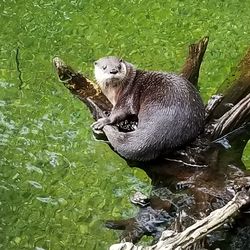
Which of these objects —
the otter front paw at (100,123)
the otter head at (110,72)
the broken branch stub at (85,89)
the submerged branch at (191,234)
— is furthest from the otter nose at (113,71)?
the submerged branch at (191,234)

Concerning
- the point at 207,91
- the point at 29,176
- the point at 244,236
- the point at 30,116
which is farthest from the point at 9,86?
the point at 244,236

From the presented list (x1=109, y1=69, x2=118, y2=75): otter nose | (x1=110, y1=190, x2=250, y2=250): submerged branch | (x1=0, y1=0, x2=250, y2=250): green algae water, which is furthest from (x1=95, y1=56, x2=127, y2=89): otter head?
(x1=110, y1=190, x2=250, y2=250): submerged branch

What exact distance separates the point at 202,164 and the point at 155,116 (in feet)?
1.09

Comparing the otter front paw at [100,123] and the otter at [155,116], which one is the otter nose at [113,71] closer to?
the otter at [155,116]

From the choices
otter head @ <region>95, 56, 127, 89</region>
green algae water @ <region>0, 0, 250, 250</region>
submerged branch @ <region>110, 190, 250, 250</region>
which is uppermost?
submerged branch @ <region>110, 190, 250, 250</region>

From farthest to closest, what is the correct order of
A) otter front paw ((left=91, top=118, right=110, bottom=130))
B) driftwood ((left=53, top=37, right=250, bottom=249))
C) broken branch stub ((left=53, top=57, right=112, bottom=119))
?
broken branch stub ((left=53, top=57, right=112, bottom=119)) → otter front paw ((left=91, top=118, right=110, bottom=130)) → driftwood ((left=53, top=37, right=250, bottom=249))

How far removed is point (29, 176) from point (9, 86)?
904mm

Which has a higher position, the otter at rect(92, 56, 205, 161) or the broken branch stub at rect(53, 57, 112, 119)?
the otter at rect(92, 56, 205, 161)

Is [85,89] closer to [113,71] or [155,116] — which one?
[113,71]

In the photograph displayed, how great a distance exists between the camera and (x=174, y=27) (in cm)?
479

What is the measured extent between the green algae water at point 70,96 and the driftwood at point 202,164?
6.9 inches

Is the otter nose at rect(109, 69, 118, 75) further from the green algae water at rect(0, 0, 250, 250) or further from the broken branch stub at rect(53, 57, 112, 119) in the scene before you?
the green algae water at rect(0, 0, 250, 250)

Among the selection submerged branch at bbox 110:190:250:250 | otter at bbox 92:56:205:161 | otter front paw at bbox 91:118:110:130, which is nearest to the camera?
submerged branch at bbox 110:190:250:250

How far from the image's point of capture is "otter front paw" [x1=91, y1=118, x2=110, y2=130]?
3444mm
